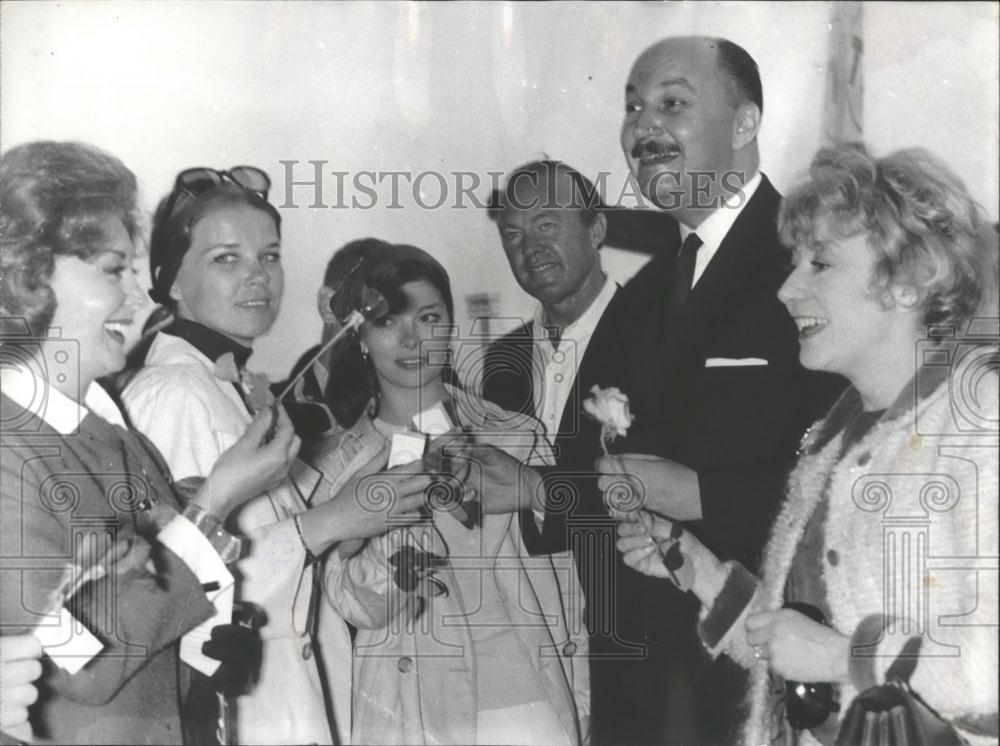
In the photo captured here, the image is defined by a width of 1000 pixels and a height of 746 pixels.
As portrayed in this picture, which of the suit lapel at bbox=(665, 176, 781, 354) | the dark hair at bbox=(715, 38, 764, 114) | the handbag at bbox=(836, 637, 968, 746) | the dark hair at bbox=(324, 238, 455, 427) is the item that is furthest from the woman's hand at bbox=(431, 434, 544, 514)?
the dark hair at bbox=(715, 38, 764, 114)

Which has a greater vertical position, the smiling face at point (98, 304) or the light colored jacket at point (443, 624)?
the smiling face at point (98, 304)

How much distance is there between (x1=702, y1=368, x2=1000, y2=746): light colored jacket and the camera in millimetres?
2252

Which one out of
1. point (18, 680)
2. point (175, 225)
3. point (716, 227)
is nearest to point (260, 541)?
point (18, 680)

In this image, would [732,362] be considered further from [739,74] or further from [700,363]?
[739,74]

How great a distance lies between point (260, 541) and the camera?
220 cm

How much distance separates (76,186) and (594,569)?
50.6 inches

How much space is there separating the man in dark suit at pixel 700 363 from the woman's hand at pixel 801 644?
0.10m

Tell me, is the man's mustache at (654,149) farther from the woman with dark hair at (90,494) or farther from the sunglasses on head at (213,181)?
the woman with dark hair at (90,494)

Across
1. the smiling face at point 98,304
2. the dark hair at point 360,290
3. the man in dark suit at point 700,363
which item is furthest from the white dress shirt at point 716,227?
the smiling face at point 98,304

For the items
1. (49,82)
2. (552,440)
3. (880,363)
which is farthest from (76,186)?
(880,363)

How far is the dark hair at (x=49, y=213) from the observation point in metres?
2.17

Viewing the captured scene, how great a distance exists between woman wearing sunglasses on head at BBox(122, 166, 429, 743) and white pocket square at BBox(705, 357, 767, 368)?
2.21 feet

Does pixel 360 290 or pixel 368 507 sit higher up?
pixel 360 290

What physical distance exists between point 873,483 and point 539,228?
86 cm
